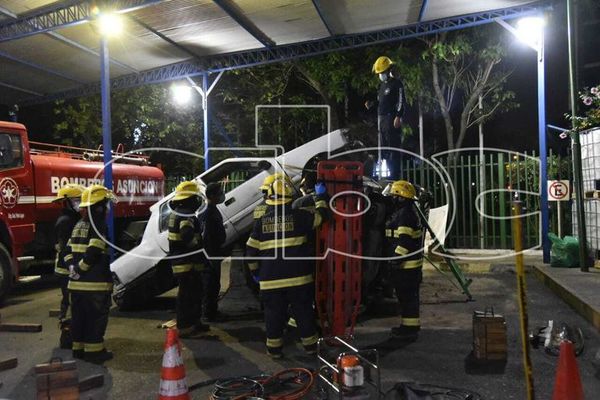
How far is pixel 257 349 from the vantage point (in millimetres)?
5695

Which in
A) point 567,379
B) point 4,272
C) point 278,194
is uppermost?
point 278,194

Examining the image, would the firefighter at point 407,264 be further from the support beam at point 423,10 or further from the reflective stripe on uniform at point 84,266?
the support beam at point 423,10

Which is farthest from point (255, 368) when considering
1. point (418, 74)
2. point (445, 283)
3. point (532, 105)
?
point (532, 105)

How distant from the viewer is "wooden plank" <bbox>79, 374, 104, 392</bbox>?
4465 mm

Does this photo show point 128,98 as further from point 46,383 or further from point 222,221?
point 46,383

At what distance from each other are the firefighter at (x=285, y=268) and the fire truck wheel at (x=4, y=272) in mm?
4806

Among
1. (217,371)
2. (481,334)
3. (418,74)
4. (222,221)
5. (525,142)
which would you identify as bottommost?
(217,371)

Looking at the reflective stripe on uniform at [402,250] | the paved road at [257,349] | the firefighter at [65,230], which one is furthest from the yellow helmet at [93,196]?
the reflective stripe on uniform at [402,250]

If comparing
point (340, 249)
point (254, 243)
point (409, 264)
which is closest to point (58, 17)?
point (254, 243)

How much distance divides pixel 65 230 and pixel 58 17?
15.2 ft

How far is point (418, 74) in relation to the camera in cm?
1296

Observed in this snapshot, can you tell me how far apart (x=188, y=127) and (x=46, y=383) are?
579 inches

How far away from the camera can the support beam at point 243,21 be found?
29.2ft

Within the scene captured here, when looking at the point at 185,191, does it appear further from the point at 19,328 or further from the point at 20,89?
the point at 20,89
